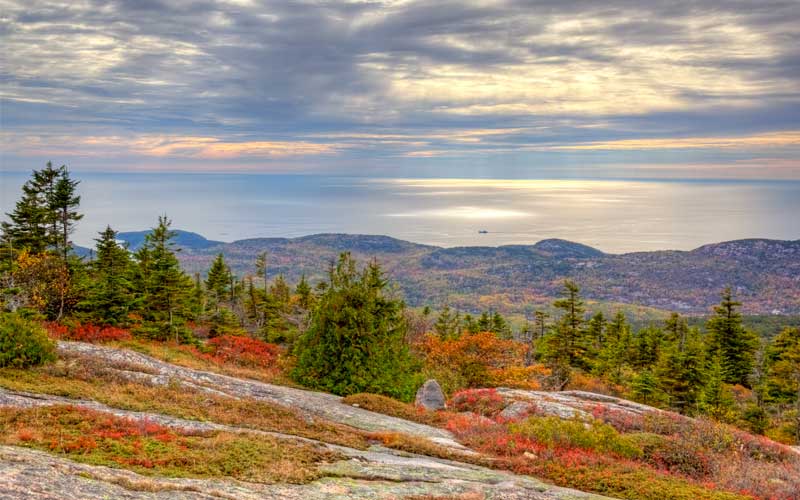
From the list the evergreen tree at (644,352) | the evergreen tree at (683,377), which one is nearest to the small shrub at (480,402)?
the evergreen tree at (683,377)

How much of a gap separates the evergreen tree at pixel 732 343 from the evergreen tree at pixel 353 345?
51.5 metres

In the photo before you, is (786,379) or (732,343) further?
Answer: (732,343)

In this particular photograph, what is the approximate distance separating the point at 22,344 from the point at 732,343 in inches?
2944

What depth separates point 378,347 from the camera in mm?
31656

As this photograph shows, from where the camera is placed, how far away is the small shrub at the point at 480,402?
3042 centimetres

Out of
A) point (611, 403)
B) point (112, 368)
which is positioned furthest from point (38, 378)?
point (611, 403)

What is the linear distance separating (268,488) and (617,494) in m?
10.1

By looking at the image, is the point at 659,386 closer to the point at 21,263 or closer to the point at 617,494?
the point at 617,494

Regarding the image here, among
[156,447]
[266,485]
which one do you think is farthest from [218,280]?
[266,485]

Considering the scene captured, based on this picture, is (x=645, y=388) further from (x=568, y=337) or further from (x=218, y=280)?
(x=218, y=280)

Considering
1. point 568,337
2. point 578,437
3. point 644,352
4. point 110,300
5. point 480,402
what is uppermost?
point 110,300

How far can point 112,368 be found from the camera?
21.9 meters

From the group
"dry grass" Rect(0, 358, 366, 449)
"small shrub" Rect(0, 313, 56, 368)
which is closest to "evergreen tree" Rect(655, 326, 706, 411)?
"dry grass" Rect(0, 358, 366, 449)

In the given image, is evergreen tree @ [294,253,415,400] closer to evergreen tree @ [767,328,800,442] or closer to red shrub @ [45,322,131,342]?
red shrub @ [45,322,131,342]
